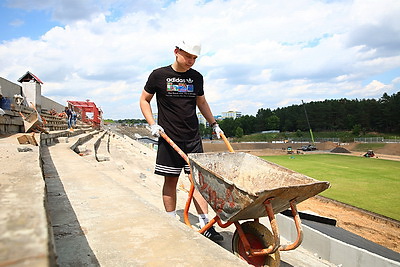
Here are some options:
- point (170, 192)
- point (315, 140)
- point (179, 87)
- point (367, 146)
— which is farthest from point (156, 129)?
point (315, 140)

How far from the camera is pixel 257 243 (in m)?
2.25

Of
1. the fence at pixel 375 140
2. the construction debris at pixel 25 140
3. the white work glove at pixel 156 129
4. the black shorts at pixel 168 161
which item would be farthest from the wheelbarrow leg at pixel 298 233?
the fence at pixel 375 140

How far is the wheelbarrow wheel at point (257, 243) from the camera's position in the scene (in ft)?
6.95

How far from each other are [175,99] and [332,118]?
8661cm

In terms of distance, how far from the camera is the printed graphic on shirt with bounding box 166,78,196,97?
2822 millimetres

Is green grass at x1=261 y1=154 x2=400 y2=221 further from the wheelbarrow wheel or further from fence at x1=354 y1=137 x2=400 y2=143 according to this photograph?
fence at x1=354 y1=137 x2=400 y2=143

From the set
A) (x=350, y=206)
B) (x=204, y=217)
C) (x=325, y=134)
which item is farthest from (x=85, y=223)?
(x=325, y=134)

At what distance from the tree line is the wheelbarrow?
238 ft

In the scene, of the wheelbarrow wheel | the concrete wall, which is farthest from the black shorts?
the concrete wall

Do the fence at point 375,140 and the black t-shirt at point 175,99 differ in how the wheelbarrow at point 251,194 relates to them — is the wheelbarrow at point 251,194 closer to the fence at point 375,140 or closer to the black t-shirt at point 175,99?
the black t-shirt at point 175,99

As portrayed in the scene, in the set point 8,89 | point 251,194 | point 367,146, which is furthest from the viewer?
point 367,146

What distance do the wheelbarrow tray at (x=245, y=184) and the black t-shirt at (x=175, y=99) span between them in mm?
393

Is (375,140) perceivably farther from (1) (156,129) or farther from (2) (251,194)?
(2) (251,194)

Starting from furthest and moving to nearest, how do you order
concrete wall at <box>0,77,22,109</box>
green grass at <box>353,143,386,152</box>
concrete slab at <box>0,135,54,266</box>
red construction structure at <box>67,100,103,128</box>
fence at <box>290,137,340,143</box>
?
fence at <box>290,137,340,143</box> < green grass at <box>353,143,386,152</box> < red construction structure at <box>67,100,103,128</box> < concrete wall at <box>0,77,22,109</box> < concrete slab at <box>0,135,54,266</box>
